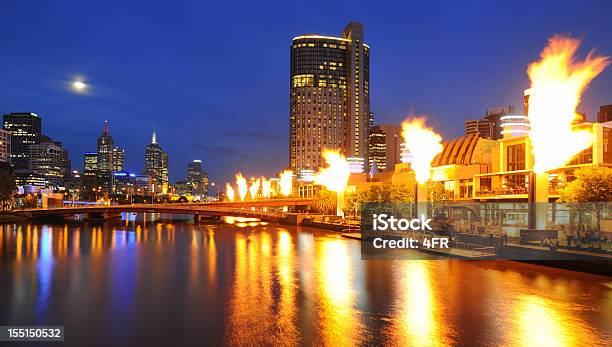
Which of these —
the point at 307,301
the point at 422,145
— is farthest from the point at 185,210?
the point at 307,301

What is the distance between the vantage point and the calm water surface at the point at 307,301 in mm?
19250

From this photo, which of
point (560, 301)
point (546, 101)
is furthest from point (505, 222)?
point (560, 301)

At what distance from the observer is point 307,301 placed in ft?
82.7

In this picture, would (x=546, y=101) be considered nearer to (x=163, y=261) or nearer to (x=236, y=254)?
(x=236, y=254)

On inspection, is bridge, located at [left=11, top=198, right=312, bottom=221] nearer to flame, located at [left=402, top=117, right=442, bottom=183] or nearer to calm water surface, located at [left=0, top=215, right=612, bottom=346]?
flame, located at [left=402, top=117, right=442, bottom=183]

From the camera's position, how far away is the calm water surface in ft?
63.2

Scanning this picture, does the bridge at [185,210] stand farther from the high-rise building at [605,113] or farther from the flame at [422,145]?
the high-rise building at [605,113]

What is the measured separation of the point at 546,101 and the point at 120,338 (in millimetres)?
39346
